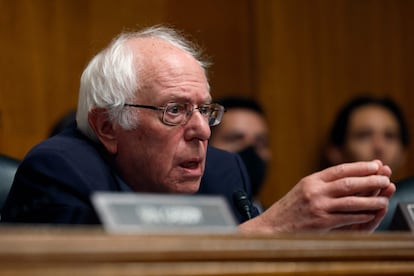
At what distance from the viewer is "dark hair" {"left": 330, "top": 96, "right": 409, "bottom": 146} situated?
387cm

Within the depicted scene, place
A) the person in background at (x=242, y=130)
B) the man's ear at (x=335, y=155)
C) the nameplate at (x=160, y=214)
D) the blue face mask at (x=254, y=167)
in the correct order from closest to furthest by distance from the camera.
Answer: the nameplate at (x=160, y=214) → the blue face mask at (x=254, y=167) → the person in background at (x=242, y=130) → the man's ear at (x=335, y=155)

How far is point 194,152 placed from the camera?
2.02 m

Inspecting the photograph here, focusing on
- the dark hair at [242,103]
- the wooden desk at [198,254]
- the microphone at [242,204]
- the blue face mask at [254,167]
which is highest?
the wooden desk at [198,254]

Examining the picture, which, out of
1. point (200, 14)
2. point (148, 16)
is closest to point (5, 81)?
point (148, 16)

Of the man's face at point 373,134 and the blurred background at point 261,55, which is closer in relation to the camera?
the blurred background at point 261,55

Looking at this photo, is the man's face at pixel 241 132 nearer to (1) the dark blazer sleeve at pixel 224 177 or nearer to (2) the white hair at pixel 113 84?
(1) the dark blazer sleeve at pixel 224 177

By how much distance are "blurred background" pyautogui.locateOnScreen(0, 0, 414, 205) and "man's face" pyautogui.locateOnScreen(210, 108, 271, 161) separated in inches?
9.1

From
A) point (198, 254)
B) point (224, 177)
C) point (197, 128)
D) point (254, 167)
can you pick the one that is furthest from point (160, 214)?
point (254, 167)

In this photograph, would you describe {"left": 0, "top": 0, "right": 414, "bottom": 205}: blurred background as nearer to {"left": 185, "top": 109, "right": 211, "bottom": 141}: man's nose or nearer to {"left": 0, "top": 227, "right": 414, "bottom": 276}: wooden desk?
{"left": 185, "top": 109, "right": 211, "bottom": 141}: man's nose

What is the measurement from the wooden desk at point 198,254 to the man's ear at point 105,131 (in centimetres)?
94

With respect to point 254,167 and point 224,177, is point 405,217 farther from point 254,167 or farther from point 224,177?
point 254,167

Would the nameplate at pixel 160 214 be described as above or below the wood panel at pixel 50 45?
above

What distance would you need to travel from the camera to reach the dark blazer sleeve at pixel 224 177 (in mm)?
Result: 2143

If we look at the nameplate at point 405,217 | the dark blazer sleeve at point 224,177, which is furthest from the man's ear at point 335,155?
Result: the nameplate at point 405,217
